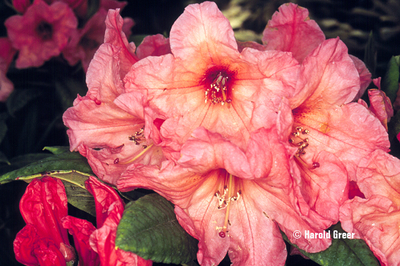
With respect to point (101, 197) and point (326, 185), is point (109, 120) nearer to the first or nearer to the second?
point (101, 197)

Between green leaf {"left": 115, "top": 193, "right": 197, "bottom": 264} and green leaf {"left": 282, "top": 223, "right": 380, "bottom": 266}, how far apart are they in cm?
26

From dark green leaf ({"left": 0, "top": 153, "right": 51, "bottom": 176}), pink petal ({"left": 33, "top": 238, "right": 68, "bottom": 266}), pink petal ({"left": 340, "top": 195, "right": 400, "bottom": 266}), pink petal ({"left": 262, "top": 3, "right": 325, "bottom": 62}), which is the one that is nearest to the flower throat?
pink petal ({"left": 262, "top": 3, "right": 325, "bottom": 62})

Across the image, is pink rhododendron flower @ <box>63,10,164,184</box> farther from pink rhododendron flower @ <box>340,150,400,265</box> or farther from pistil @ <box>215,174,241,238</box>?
pink rhododendron flower @ <box>340,150,400,265</box>

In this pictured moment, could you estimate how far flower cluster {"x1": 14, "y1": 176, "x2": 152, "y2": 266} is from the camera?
0.75m

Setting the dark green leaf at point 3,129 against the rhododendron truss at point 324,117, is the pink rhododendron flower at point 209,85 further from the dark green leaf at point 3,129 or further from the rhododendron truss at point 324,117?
the dark green leaf at point 3,129

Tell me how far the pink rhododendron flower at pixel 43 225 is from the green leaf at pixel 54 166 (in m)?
0.03

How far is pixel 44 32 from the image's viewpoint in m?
1.48

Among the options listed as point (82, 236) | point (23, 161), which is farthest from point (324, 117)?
point (23, 161)

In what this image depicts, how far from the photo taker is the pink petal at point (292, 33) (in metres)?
0.83

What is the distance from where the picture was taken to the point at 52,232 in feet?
2.89

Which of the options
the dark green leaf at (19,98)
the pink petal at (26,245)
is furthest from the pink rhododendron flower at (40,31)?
the pink petal at (26,245)

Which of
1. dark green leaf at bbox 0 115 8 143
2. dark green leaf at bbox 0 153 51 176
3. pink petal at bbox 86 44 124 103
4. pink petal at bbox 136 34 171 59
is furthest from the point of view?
dark green leaf at bbox 0 115 8 143

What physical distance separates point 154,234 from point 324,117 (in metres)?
0.43

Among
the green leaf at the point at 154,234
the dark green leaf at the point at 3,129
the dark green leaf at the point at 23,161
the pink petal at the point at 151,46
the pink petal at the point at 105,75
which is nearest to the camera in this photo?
the green leaf at the point at 154,234
